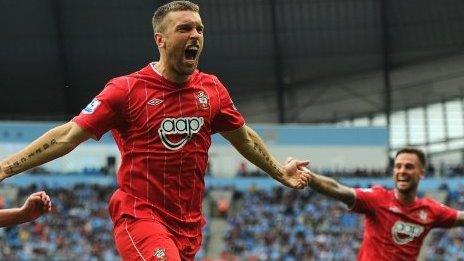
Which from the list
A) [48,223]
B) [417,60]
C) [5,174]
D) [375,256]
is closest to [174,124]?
[5,174]

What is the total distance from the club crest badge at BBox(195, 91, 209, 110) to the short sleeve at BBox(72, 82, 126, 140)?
50 cm

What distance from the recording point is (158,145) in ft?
19.6

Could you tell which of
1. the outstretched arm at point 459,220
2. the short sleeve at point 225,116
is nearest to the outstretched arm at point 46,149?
the short sleeve at point 225,116

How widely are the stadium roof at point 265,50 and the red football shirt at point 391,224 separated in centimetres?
2535

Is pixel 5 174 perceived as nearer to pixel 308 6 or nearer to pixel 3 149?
pixel 308 6

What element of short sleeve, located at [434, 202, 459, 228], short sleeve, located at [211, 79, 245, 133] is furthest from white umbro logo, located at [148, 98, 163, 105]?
short sleeve, located at [434, 202, 459, 228]

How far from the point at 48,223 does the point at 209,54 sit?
8.65 metres

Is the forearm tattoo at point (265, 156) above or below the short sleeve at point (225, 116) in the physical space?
below

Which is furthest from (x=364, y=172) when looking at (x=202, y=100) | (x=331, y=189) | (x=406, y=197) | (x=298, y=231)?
(x=202, y=100)

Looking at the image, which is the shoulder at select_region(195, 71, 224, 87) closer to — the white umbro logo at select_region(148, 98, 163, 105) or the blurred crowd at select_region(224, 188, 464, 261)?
the white umbro logo at select_region(148, 98, 163, 105)

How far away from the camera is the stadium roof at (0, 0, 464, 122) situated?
120 ft

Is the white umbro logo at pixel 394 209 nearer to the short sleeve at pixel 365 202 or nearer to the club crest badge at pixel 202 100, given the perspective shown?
the short sleeve at pixel 365 202

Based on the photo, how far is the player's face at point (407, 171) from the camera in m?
8.76

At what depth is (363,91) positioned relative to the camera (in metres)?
43.6
